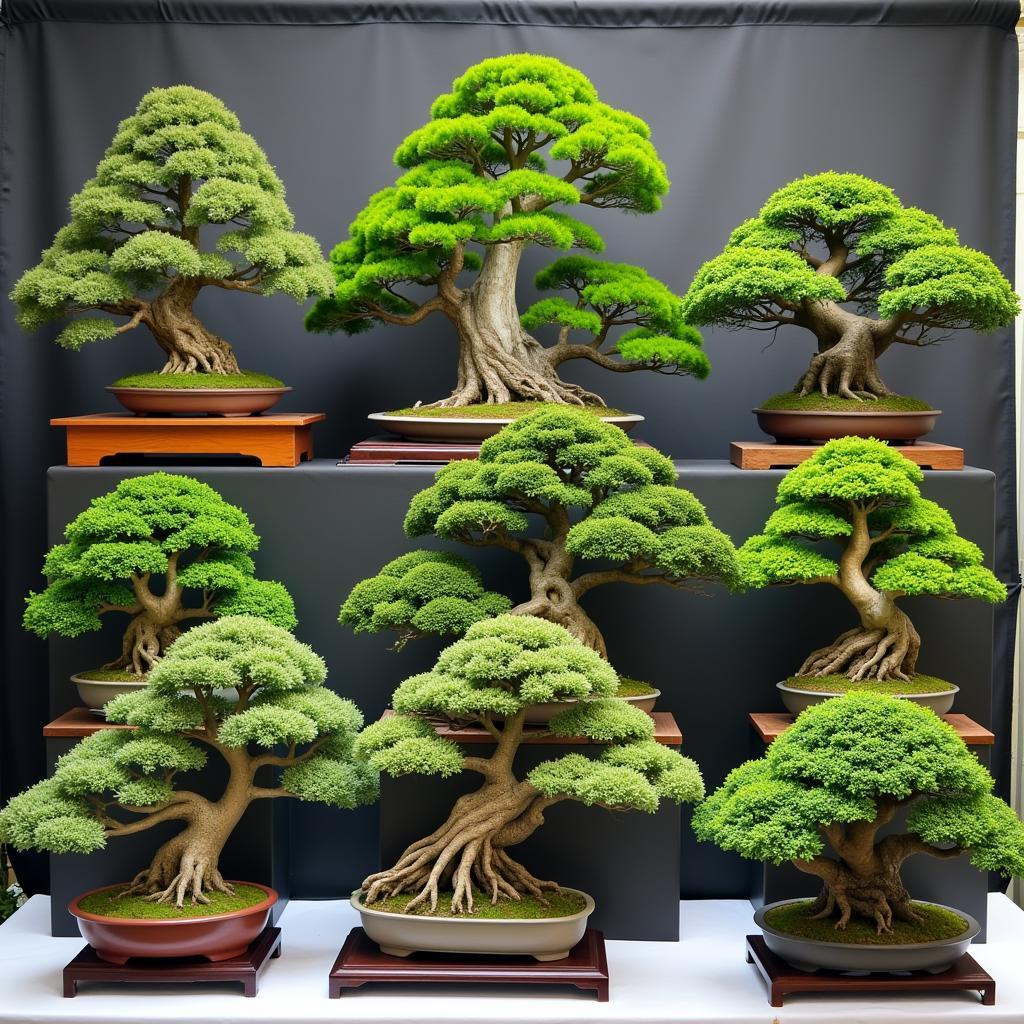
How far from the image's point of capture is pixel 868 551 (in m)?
→ 3.49

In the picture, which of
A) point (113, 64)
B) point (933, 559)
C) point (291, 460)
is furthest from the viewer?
point (113, 64)

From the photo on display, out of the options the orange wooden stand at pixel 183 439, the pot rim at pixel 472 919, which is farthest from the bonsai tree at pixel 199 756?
the orange wooden stand at pixel 183 439

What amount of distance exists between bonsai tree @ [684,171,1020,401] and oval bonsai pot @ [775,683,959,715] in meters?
0.80

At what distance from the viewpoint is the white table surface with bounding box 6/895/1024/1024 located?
2.85 metres

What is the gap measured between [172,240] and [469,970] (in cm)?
191

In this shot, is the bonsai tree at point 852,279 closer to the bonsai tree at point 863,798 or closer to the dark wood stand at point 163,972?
the bonsai tree at point 863,798

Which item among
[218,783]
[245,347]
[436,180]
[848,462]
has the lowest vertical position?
[218,783]

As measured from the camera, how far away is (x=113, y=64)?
4.14 metres

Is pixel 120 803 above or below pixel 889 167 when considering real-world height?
below

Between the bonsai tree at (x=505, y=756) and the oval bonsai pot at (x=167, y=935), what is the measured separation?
0.29 meters

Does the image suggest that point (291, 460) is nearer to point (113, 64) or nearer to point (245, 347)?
point (245, 347)

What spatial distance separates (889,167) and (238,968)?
2.83m

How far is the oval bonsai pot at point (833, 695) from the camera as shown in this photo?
330 cm

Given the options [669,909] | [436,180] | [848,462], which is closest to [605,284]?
[436,180]
